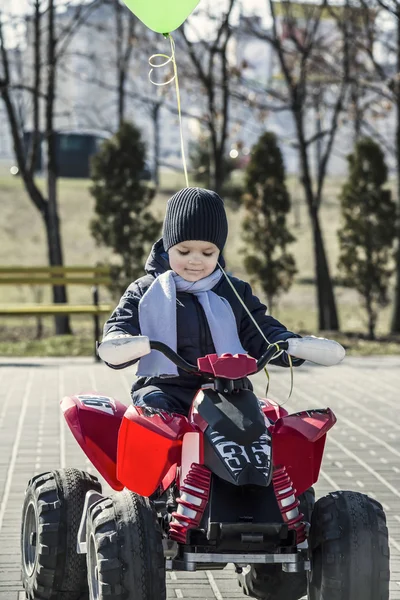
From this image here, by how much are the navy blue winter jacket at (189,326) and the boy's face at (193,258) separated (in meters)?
0.10

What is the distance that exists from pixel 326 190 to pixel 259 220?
28.0 meters

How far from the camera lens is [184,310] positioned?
4211mm

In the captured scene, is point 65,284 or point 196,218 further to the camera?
point 65,284

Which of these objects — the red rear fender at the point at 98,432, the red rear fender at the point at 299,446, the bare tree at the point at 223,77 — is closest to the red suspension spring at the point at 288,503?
the red rear fender at the point at 299,446

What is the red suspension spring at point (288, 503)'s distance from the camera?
11.9 ft

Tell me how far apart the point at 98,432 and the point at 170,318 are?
0.49 metres

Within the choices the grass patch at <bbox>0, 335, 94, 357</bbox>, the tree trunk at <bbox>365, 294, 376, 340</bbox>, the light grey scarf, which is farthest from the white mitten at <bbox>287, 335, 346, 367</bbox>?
the tree trunk at <bbox>365, 294, 376, 340</bbox>

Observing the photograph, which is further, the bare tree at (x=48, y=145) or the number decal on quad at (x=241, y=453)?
the bare tree at (x=48, y=145)

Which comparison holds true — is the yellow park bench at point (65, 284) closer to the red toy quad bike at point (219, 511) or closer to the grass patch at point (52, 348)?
the grass patch at point (52, 348)

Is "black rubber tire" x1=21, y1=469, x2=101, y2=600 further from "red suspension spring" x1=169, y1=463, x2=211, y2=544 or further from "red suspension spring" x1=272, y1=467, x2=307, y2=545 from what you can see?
"red suspension spring" x1=272, y1=467, x2=307, y2=545

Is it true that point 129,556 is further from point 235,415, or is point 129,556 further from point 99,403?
point 99,403

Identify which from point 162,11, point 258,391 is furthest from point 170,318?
point 258,391

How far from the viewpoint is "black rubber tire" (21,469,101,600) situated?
13.2 feet

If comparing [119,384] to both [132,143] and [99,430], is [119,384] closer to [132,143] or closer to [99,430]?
[99,430]
